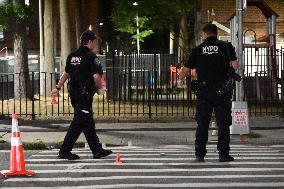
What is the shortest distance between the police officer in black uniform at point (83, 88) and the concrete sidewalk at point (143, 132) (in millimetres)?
2790

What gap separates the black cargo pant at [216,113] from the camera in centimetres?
920

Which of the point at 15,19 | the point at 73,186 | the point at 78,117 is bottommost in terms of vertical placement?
the point at 73,186

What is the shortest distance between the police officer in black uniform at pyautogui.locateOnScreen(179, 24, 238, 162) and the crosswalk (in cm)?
33

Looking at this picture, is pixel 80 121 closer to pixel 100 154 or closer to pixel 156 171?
pixel 100 154

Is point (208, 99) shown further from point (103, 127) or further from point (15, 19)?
point (15, 19)

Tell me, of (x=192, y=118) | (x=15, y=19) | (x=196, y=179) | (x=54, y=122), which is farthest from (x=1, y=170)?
(x=15, y=19)

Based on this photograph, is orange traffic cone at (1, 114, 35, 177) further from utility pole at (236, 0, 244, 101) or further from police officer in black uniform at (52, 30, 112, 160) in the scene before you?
utility pole at (236, 0, 244, 101)

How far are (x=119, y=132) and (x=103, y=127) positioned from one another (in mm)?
1000

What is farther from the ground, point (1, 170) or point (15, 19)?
point (15, 19)

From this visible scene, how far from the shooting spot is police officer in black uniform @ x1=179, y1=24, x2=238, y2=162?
920 centimetres

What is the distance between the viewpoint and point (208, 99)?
920 centimetres

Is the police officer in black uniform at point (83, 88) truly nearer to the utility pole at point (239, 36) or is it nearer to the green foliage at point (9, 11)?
the utility pole at point (239, 36)

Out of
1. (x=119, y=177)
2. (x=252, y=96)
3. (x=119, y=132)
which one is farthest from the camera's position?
(x=252, y=96)

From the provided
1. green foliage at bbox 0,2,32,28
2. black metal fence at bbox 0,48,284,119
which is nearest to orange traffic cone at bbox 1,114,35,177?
black metal fence at bbox 0,48,284,119
